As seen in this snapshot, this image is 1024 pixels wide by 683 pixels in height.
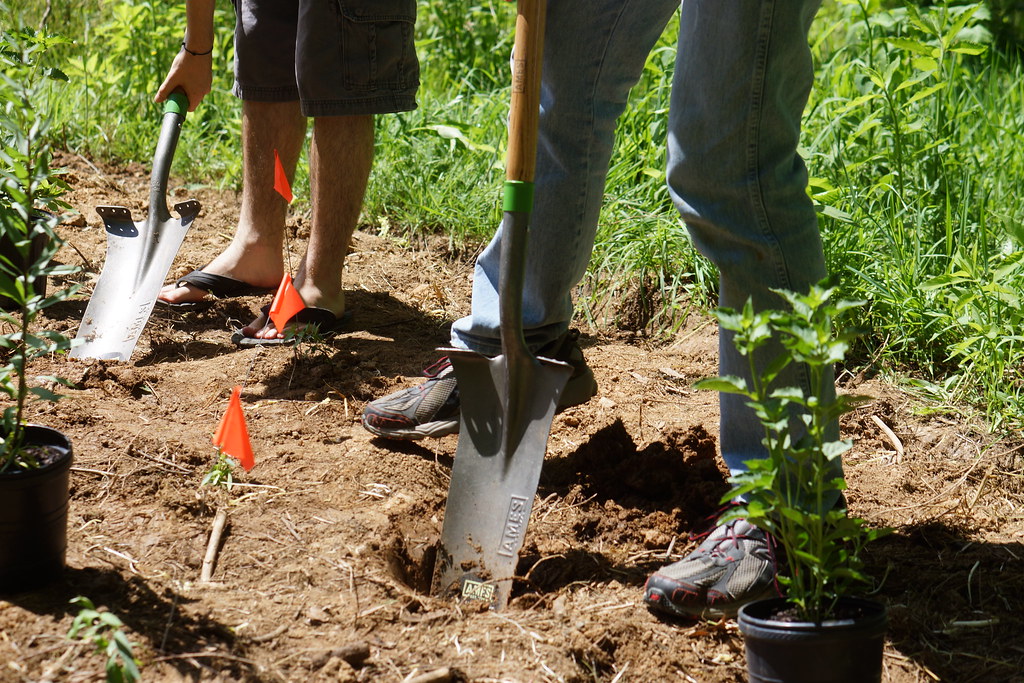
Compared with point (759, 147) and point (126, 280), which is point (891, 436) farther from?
point (126, 280)

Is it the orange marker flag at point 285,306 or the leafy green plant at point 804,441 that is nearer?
the leafy green plant at point 804,441

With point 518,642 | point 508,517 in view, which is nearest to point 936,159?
point 508,517

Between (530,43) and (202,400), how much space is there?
1.30 meters

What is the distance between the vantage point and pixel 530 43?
6.19 feet

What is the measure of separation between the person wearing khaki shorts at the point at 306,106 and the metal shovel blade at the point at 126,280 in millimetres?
177

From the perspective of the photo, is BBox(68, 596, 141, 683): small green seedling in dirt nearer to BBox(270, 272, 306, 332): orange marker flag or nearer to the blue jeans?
the blue jeans

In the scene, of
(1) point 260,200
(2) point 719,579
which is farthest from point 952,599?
(1) point 260,200

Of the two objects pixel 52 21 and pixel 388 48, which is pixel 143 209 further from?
pixel 52 21

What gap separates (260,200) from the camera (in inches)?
125

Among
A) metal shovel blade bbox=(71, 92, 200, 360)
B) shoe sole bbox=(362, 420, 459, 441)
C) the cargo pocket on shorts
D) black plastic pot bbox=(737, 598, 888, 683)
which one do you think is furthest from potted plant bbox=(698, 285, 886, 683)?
metal shovel blade bbox=(71, 92, 200, 360)

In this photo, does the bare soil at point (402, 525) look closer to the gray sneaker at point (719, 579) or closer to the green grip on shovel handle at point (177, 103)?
the gray sneaker at point (719, 579)

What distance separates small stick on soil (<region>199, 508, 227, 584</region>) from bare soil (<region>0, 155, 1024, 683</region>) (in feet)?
0.05

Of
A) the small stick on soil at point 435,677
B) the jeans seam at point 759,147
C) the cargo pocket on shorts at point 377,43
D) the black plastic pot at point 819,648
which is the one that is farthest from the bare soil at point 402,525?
the cargo pocket on shorts at point 377,43

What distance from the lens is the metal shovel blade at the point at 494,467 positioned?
6.25ft
